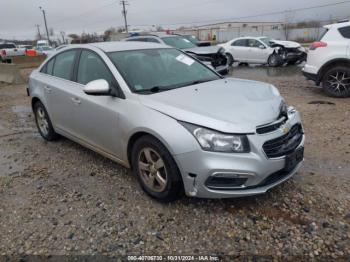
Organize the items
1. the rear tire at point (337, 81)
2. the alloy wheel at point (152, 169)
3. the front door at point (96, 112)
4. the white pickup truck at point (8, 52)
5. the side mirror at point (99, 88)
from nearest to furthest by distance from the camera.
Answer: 1. the alloy wheel at point (152, 169)
2. the side mirror at point (99, 88)
3. the front door at point (96, 112)
4. the rear tire at point (337, 81)
5. the white pickup truck at point (8, 52)

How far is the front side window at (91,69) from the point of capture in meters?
3.68

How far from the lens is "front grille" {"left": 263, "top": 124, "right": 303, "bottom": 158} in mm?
2791

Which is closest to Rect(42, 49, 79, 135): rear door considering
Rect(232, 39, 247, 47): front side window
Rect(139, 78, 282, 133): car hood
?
Rect(139, 78, 282, 133): car hood

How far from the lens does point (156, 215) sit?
10.1 ft

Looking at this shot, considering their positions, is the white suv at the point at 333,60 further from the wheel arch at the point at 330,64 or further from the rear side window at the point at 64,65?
the rear side window at the point at 64,65

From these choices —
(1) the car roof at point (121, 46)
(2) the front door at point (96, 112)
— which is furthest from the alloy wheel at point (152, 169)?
(1) the car roof at point (121, 46)

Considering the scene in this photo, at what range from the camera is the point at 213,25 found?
92.3 metres

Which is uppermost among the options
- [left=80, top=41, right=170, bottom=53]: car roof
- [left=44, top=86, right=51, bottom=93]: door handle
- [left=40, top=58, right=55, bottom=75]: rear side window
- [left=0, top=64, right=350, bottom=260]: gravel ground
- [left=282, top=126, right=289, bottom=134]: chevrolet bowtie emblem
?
[left=80, top=41, right=170, bottom=53]: car roof

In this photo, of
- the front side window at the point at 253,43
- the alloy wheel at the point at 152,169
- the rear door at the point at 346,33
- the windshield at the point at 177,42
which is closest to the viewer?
the alloy wheel at the point at 152,169

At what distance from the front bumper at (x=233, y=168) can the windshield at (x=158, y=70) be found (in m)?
1.02

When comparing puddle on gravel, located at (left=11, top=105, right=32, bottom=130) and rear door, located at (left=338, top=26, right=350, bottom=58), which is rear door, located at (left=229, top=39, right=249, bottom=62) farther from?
puddle on gravel, located at (left=11, top=105, right=32, bottom=130)

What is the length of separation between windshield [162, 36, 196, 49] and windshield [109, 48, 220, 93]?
7.59 m

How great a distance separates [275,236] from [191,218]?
77cm

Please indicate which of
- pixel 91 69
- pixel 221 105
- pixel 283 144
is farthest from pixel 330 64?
pixel 91 69
